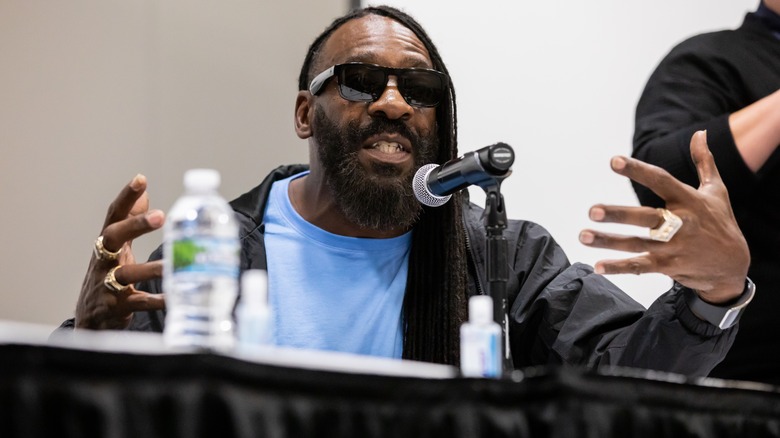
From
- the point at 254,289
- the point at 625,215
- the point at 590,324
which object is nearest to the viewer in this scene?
the point at 254,289

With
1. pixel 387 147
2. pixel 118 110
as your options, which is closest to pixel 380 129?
pixel 387 147

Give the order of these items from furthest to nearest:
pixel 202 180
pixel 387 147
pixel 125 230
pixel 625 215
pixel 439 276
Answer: pixel 387 147, pixel 439 276, pixel 125 230, pixel 625 215, pixel 202 180

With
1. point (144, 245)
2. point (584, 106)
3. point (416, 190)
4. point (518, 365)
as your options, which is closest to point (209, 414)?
point (416, 190)

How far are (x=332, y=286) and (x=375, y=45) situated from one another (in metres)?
0.60

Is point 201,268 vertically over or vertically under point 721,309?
over

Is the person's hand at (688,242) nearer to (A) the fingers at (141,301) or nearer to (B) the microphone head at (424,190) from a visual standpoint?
(B) the microphone head at (424,190)

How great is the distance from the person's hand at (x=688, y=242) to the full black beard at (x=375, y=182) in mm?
773

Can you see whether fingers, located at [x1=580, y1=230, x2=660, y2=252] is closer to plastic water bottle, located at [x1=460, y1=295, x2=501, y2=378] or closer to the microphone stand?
the microphone stand

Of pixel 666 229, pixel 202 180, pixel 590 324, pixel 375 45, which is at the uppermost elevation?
pixel 375 45

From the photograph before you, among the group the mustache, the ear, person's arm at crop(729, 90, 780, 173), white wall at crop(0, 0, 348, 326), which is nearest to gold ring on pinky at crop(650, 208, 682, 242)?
person's arm at crop(729, 90, 780, 173)

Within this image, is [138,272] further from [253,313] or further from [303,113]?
[303,113]

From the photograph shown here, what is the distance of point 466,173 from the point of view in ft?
4.68

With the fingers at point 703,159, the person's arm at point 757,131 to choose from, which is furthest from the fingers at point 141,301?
the person's arm at point 757,131

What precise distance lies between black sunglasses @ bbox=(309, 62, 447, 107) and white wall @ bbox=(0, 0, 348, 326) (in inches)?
34.2
